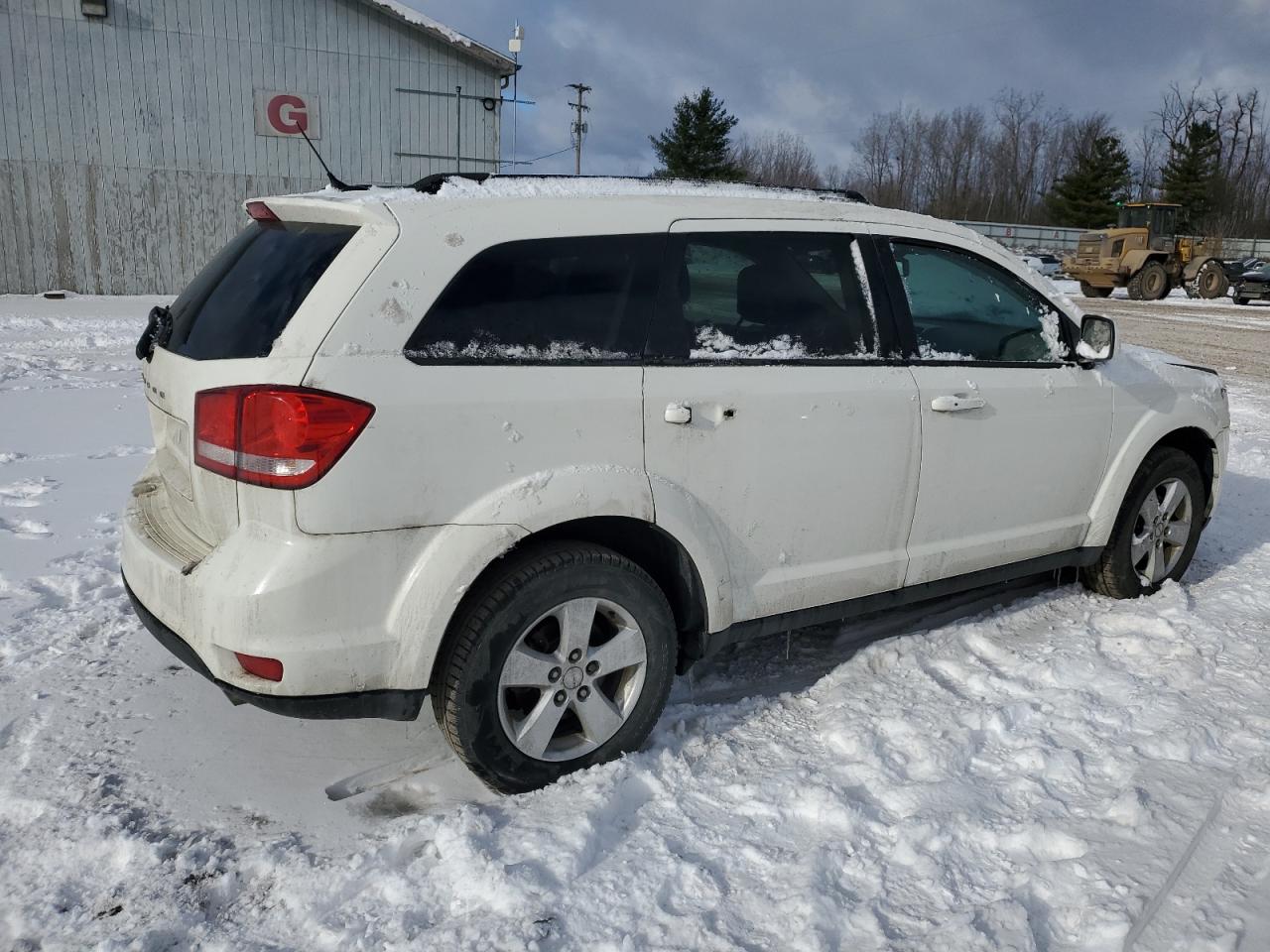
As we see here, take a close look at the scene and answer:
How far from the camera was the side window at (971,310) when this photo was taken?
3.81 meters

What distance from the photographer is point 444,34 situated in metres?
18.5

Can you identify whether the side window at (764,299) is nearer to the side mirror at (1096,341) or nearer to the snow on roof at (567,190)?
the snow on roof at (567,190)

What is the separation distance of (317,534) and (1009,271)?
3.02 m

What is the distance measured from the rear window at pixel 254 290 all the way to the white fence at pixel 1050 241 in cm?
4954

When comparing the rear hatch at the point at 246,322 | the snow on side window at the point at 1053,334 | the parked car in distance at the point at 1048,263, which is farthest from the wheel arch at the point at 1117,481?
the parked car in distance at the point at 1048,263

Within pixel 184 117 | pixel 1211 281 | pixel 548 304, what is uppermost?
pixel 184 117

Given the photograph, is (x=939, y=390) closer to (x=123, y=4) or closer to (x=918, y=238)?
(x=918, y=238)

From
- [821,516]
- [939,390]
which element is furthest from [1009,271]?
[821,516]

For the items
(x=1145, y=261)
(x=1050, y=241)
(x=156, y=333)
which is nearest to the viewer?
(x=156, y=333)

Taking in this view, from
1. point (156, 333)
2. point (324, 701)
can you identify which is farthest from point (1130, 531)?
point (156, 333)

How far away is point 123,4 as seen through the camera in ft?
56.8

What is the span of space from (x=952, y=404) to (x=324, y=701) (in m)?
2.41

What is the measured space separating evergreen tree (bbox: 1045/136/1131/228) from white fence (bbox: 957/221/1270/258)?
597 cm

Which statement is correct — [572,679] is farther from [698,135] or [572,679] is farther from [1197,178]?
[1197,178]
